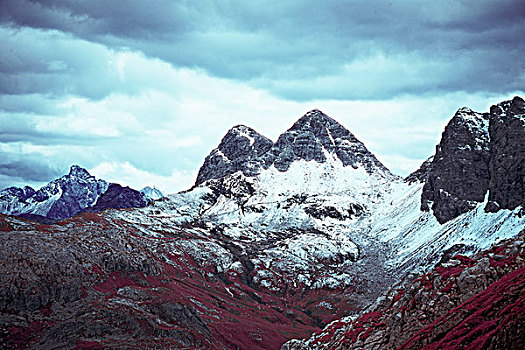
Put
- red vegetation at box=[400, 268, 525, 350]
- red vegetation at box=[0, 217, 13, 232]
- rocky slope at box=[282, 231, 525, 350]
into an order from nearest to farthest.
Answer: red vegetation at box=[400, 268, 525, 350] → rocky slope at box=[282, 231, 525, 350] → red vegetation at box=[0, 217, 13, 232]

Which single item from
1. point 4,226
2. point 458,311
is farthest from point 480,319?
point 4,226

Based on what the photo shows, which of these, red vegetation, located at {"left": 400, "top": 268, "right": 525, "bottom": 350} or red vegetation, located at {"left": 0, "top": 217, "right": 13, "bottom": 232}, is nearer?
red vegetation, located at {"left": 400, "top": 268, "right": 525, "bottom": 350}

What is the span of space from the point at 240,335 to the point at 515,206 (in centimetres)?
14543

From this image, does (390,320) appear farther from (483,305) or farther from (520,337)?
(520,337)

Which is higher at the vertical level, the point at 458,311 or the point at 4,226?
the point at 4,226

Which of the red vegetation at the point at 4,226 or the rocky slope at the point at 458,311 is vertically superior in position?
the red vegetation at the point at 4,226

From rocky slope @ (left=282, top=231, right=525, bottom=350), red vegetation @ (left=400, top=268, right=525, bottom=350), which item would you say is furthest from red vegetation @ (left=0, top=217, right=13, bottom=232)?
red vegetation @ (left=400, top=268, right=525, bottom=350)

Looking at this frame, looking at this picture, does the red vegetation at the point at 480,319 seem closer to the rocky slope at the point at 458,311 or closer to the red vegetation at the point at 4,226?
the rocky slope at the point at 458,311

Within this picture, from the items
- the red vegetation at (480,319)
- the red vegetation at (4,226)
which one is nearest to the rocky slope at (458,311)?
the red vegetation at (480,319)

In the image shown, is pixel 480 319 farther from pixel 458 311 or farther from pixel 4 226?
pixel 4 226

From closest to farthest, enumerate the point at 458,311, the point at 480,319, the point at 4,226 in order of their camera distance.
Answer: the point at 480,319 → the point at 458,311 → the point at 4,226

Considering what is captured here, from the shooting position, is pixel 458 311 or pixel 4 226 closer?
pixel 458 311

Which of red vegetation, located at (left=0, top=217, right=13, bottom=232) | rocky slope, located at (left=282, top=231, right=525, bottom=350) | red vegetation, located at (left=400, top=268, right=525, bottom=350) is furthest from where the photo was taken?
red vegetation, located at (left=0, top=217, right=13, bottom=232)

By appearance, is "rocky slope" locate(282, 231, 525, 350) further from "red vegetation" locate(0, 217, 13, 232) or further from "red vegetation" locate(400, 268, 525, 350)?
"red vegetation" locate(0, 217, 13, 232)
